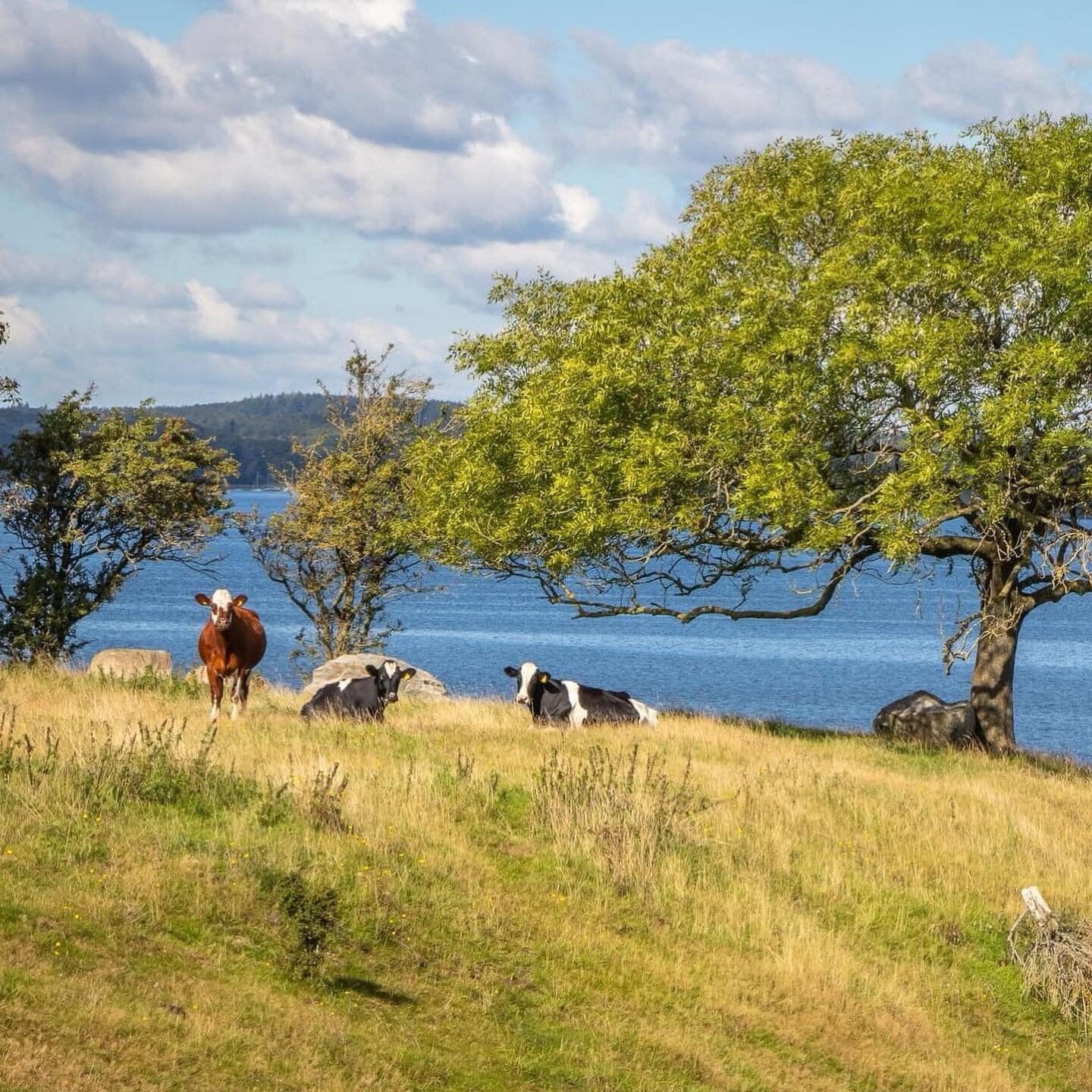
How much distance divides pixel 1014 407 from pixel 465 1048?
1650cm

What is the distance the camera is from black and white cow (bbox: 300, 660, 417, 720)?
Answer: 884 inches

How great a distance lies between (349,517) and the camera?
38.1m

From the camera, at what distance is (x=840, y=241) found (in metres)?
27.1

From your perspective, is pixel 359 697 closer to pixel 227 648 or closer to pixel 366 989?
pixel 227 648

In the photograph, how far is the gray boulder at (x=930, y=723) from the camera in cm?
2869

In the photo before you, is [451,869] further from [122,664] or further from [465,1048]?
[122,664]

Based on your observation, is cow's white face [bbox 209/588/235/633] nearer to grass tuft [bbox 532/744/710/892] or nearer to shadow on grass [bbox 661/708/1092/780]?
grass tuft [bbox 532/744/710/892]

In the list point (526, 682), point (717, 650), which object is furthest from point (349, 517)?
point (717, 650)

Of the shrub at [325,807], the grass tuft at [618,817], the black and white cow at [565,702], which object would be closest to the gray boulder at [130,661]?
the black and white cow at [565,702]

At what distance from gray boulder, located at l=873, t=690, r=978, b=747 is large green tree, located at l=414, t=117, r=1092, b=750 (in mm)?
876

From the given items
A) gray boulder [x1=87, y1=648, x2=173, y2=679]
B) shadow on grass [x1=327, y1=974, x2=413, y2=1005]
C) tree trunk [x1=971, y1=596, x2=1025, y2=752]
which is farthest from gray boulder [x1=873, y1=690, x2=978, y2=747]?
shadow on grass [x1=327, y1=974, x2=413, y2=1005]

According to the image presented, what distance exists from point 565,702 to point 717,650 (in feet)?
217

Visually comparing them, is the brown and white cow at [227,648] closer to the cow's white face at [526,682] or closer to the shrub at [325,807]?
the cow's white face at [526,682]

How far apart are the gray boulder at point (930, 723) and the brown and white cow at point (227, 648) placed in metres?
13.7
